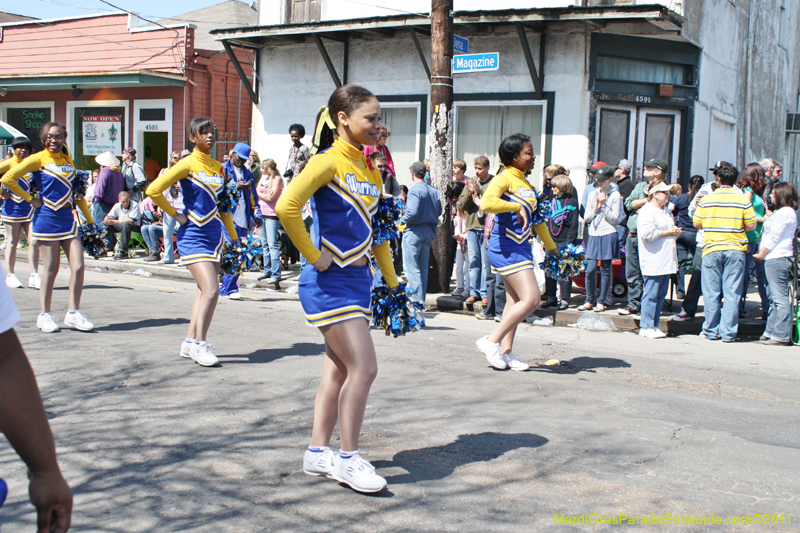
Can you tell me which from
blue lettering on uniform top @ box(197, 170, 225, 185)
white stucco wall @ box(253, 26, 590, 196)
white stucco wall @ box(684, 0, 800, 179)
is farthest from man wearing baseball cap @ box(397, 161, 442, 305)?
white stucco wall @ box(684, 0, 800, 179)

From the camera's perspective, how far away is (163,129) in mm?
21734

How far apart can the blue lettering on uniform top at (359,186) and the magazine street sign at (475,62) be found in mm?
7676

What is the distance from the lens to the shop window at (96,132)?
74.0ft

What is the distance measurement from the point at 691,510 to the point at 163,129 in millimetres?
20353

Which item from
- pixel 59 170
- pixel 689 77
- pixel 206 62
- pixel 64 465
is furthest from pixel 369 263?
pixel 206 62

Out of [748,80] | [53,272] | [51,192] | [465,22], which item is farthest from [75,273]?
[748,80]

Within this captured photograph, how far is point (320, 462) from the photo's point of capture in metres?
4.07

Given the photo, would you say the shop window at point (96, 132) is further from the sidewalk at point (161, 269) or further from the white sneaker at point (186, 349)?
the white sneaker at point (186, 349)

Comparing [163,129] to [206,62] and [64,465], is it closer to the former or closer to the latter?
[206,62]

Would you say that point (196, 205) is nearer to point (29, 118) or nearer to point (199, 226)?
point (199, 226)

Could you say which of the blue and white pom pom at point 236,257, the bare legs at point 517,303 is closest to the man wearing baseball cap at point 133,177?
the blue and white pom pom at point 236,257

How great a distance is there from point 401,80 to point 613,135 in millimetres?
4379

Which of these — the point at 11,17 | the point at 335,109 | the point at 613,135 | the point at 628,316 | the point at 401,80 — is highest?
the point at 11,17

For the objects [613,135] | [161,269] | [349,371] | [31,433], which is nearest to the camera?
[31,433]
